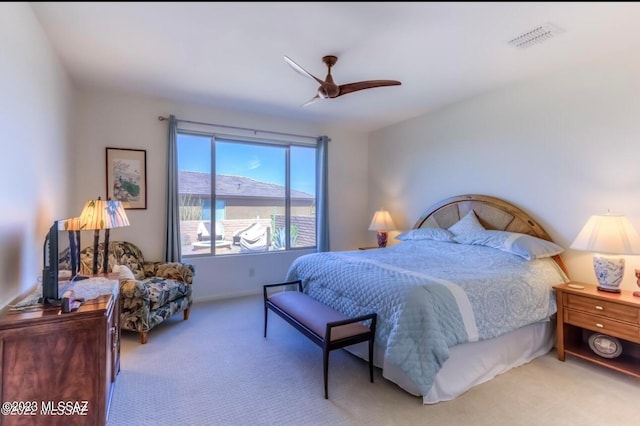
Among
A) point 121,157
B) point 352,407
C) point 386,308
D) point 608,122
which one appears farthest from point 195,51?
point 608,122

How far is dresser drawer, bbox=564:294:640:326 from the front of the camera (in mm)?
2281

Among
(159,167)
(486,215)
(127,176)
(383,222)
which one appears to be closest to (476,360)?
(486,215)

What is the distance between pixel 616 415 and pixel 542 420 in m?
0.50

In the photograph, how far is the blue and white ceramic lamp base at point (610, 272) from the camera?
2.48 m

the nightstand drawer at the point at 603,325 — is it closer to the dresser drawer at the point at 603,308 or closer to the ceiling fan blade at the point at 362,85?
the dresser drawer at the point at 603,308

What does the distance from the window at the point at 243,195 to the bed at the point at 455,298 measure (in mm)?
1492

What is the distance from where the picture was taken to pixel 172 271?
3.51 meters

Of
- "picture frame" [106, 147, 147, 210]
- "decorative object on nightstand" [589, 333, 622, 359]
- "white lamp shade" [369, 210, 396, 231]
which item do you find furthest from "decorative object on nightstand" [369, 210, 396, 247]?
"picture frame" [106, 147, 147, 210]

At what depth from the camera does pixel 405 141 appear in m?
4.86

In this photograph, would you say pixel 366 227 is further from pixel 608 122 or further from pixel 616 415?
pixel 616 415

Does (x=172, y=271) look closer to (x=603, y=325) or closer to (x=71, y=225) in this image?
(x=71, y=225)

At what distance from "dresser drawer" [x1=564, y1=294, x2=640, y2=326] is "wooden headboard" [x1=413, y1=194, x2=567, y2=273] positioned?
0.48 m

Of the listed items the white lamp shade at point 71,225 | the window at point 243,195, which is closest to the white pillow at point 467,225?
the window at point 243,195

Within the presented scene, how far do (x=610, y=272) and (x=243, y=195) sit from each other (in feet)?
13.2
